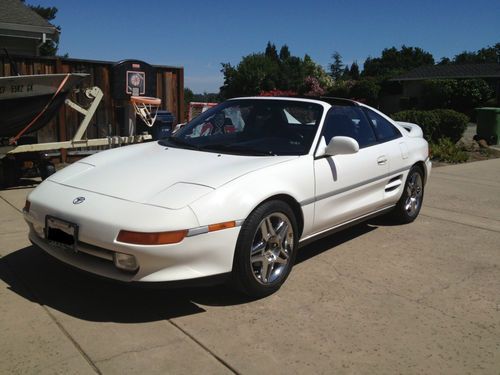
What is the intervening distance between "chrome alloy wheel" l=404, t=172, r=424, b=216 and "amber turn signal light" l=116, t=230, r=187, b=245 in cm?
329

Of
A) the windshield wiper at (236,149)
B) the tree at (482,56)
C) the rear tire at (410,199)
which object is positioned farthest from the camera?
the tree at (482,56)

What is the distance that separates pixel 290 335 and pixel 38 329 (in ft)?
5.03

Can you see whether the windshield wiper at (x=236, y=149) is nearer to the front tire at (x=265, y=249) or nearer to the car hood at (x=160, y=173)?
the car hood at (x=160, y=173)

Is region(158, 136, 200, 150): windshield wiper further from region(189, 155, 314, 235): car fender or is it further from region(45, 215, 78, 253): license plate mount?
region(45, 215, 78, 253): license plate mount

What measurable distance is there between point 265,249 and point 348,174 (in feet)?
3.93

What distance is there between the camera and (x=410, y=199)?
18.8 feet

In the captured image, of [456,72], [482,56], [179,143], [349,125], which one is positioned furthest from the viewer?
[482,56]

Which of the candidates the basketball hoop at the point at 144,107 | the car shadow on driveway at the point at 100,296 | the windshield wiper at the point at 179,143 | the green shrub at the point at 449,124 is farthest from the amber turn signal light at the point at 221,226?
the green shrub at the point at 449,124

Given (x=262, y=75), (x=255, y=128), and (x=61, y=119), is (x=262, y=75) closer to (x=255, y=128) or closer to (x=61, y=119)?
(x=61, y=119)

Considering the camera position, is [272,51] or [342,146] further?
[272,51]

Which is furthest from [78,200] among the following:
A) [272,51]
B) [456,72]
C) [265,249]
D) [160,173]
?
[272,51]

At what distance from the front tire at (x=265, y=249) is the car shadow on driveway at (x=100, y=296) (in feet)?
0.64

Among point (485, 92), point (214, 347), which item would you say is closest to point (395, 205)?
point (214, 347)

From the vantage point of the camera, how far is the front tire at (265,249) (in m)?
3.43
